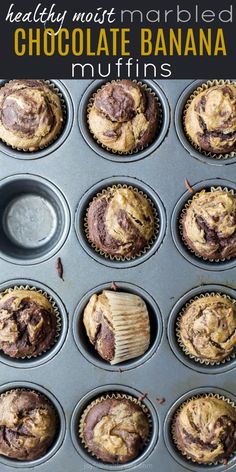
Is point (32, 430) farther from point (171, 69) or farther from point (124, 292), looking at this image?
point (171, 69)

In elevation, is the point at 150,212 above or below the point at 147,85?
below

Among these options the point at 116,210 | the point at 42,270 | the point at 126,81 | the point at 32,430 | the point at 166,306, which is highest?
the point at 126,81

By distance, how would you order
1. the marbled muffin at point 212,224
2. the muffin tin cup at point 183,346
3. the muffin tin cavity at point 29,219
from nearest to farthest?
the marbled muffin at point 212,224
the muffin tin cup at point 183,346
the muffin tin cavity at point 29,219

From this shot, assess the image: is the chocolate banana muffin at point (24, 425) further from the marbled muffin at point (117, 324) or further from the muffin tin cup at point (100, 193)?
the muffin tin cup at point (100, 193)

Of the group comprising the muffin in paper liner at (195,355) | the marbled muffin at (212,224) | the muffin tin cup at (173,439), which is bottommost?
the muffin tin cup at (173,439)

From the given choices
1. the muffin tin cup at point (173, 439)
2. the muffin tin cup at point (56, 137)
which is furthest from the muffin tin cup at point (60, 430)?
the muffin tin cup at point (56, 137)

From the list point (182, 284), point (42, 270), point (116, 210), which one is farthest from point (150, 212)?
point (42, 270)

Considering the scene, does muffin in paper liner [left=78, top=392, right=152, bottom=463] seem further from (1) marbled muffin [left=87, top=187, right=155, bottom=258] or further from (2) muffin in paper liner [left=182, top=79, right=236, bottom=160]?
(2) muffin in paper liner [left=182, top=79, right=236, bottom=160]
